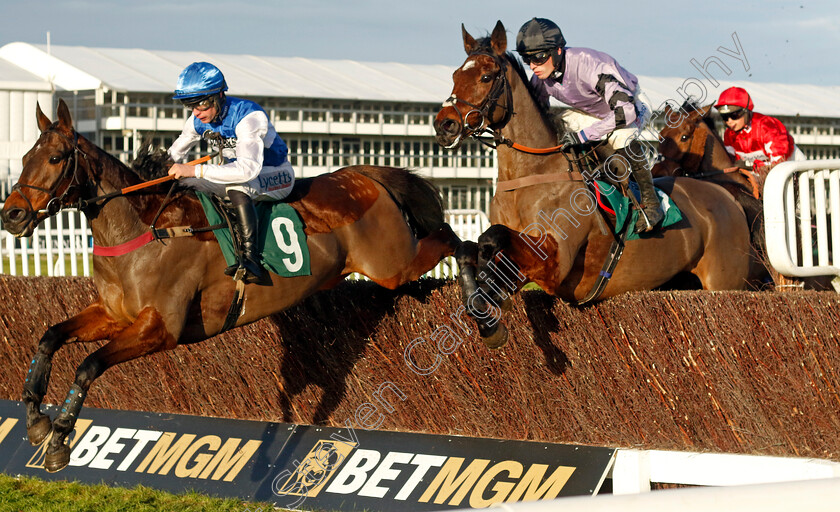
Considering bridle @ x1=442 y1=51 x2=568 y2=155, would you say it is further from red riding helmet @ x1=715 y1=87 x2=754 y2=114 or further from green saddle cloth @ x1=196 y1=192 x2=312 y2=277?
red riding helmet @ x1=715 y1=87 x2=754 y2=114

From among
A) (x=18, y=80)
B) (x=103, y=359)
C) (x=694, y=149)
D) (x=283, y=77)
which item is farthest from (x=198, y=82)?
(x=283, y=77)

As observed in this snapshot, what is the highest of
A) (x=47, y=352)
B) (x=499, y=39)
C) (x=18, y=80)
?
(x=499, y=39)

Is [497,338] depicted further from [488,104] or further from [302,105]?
[302,105]

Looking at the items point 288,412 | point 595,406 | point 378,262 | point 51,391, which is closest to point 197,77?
point 378,262

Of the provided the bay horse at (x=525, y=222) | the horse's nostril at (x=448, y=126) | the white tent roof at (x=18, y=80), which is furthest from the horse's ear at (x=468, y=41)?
the white tent roof at (x=18, y=80)

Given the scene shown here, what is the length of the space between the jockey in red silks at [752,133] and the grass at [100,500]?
356 centimetres

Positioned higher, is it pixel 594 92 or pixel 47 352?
pixel 594 92

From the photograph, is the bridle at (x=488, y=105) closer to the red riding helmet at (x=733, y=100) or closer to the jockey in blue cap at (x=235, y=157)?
the jockey in blue cap at (x=235, y=157)

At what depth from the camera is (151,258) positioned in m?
4.58

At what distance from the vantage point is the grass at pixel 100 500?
4.78 metres

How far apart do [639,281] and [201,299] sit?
2.08 m

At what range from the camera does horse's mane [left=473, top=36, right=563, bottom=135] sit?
4.63m

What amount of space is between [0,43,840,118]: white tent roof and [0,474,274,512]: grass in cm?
1823

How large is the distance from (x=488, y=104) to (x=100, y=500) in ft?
8.84
